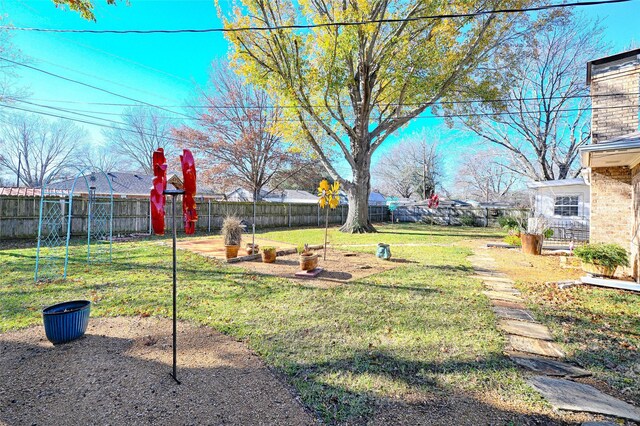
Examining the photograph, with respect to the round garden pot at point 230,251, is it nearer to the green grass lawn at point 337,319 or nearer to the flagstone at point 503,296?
the green grass lawn at point 337,319

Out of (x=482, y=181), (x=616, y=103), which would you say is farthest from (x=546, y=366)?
(x=482, y=181)

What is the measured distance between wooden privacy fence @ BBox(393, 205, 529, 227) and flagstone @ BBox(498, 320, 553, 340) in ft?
58.3

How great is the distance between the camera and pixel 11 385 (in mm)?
2146

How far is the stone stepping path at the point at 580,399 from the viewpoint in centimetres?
190

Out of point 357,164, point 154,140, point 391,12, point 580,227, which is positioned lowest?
point 580,227

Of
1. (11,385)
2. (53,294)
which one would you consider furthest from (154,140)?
(11,385)

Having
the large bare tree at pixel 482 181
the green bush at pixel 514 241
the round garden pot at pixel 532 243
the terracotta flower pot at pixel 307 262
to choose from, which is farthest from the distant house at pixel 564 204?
the large bare tree at pixel 482 181

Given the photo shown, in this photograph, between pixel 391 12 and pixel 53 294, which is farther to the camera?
pixel 391 12

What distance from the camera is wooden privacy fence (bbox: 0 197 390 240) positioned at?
9438mm

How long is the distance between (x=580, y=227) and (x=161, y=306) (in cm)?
1494

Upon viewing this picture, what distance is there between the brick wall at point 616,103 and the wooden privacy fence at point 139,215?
41.6 feet

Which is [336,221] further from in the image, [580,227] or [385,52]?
[580,227]

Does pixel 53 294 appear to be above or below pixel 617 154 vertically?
below

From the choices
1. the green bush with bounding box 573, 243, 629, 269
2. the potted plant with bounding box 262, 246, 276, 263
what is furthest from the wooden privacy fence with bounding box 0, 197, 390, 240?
the green bush with bounding box 573, 243, 629, 269
